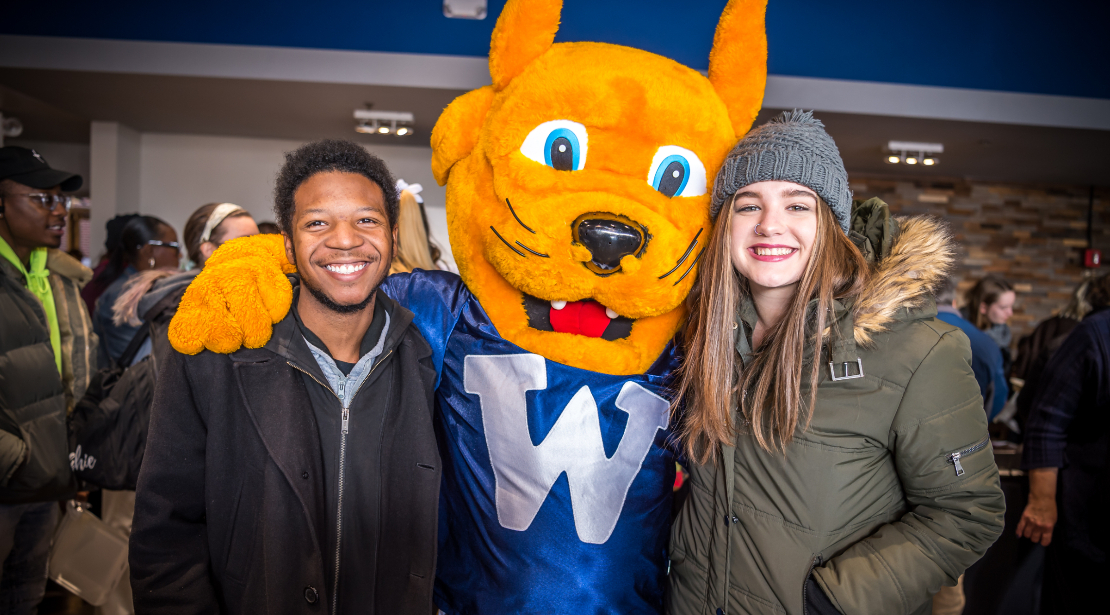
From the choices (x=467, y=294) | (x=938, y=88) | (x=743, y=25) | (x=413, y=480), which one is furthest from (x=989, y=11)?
(x=413, y=480)

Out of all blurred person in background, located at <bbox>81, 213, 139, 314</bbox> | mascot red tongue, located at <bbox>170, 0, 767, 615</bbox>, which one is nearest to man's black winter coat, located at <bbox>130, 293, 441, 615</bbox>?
mascot red tongue, located at <bbox>170, 0, 767, 615</bbox>

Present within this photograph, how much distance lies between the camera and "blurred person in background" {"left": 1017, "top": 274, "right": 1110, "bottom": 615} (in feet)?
6.76

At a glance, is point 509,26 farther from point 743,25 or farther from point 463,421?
point 463,421

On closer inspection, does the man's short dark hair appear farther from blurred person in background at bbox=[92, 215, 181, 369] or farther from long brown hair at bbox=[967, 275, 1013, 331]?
long brown hair at bbox=[967, 275, 1013, 331]

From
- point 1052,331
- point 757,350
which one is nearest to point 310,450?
point 757,350

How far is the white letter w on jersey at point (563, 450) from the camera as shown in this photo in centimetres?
153

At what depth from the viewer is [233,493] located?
4.38ft

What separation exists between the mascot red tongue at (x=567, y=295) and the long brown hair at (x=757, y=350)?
0.10 metres

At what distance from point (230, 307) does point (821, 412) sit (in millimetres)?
1306

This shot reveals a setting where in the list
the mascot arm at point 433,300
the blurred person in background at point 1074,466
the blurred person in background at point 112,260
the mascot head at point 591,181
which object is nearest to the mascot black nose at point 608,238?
the mascot head at point 591,181

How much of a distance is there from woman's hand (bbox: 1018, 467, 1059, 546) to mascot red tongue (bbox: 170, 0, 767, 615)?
150cm

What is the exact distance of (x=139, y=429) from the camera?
2.00m

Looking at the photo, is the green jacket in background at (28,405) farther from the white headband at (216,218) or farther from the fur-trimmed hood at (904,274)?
the fur-trimmed hood at (904,274)

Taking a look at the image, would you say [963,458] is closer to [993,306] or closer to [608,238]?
[608,238]
